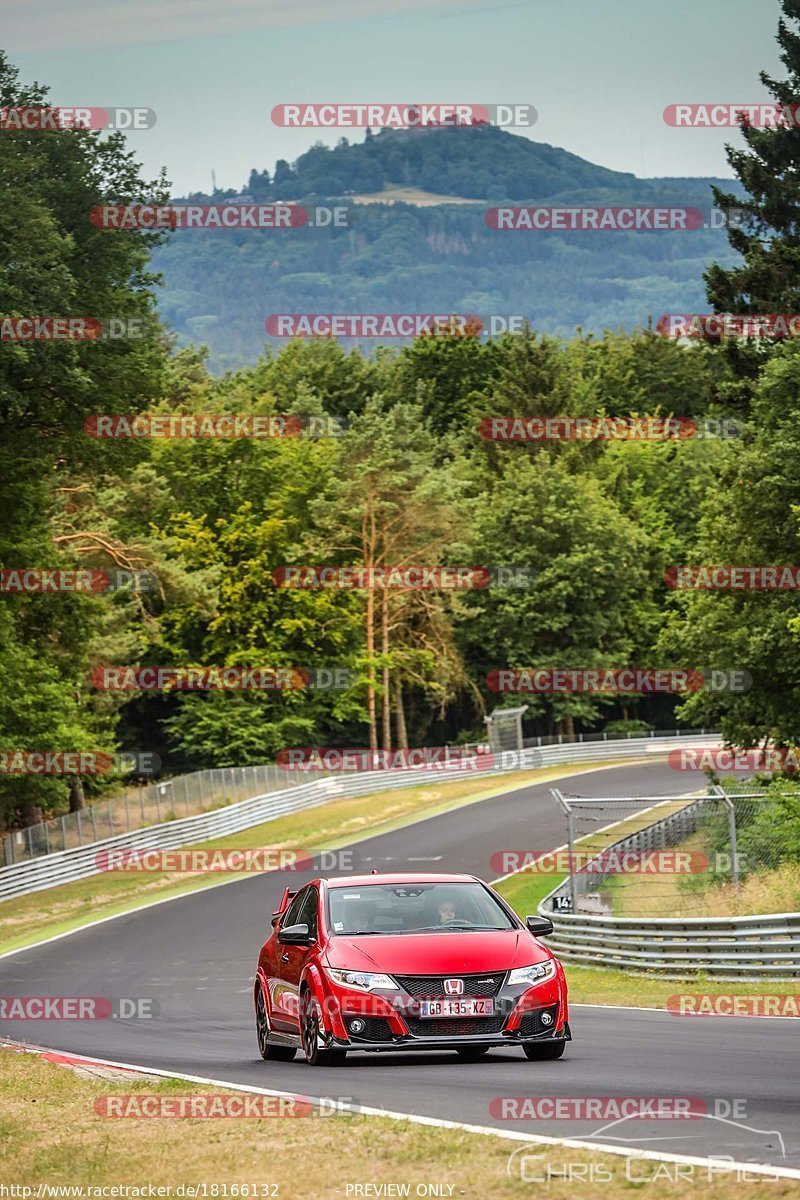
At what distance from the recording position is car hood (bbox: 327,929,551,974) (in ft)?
39.9

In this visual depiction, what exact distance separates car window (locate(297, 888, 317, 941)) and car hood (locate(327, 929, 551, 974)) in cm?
50

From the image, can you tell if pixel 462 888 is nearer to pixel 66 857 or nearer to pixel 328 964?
pixel 328 964

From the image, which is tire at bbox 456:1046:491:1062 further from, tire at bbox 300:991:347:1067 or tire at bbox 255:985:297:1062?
tire at bbox 255:985:297:1062

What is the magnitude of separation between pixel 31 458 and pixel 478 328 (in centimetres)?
6418

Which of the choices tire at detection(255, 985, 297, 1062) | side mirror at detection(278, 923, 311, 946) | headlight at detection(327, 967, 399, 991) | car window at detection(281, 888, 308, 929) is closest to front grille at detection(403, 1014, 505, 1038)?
headlight at detection(327, 967, 399, 991)

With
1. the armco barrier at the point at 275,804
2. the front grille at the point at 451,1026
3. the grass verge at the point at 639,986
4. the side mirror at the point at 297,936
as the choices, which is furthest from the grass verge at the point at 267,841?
the front grille at the point at 451,1026

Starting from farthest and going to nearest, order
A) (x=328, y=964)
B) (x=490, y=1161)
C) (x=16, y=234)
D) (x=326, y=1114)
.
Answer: (x=16, y=234), (x=328, y=964), (x=326, y=1114), (x=490, y=1161)

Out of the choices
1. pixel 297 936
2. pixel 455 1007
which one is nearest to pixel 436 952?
pixel 455 1007

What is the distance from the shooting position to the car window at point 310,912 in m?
13.3

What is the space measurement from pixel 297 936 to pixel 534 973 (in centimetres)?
183

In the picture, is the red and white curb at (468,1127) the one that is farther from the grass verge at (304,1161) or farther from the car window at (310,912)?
the car window at (310,912)

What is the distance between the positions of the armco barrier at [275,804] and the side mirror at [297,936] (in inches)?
1355

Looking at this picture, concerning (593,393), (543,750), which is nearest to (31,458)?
(543,750)

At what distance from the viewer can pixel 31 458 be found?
122 feet
